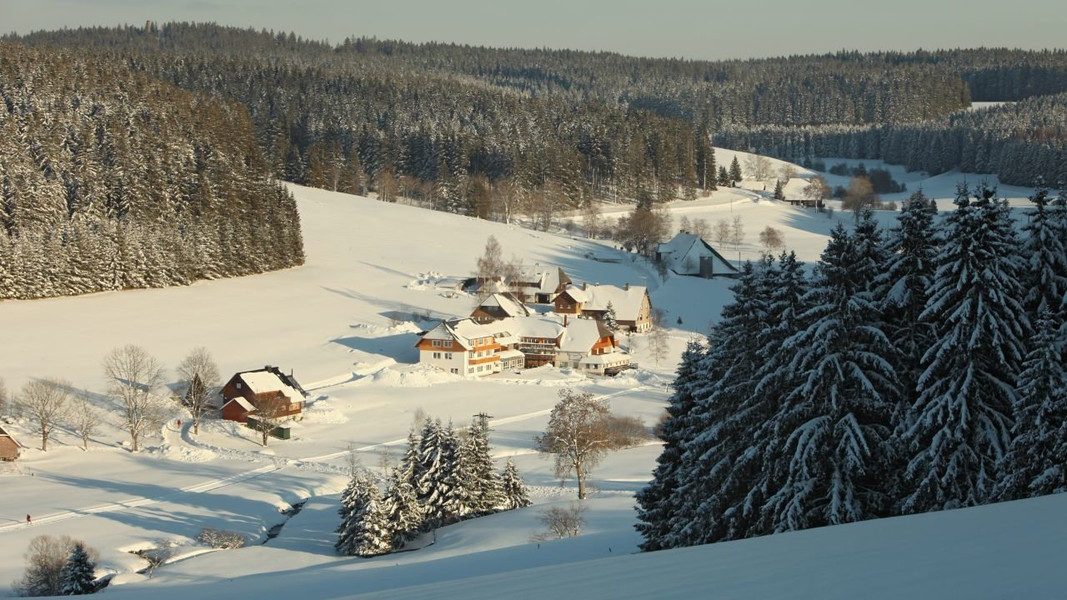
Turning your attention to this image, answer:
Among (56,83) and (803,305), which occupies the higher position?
(56,83)

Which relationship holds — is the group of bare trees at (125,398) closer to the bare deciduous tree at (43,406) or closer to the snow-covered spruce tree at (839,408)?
the bare deciduous tree at (43,406)

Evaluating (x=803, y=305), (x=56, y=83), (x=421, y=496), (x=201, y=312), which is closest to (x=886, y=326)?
(x=803, y=305)

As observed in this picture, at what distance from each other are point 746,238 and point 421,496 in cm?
8088

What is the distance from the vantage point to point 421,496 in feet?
109

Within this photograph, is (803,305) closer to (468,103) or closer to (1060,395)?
(1060,395)

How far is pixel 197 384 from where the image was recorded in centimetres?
4900

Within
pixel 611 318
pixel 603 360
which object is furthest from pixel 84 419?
pixel 611 318

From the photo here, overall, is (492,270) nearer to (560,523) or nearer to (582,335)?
(582,335)

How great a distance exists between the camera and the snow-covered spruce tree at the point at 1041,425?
53.0ft

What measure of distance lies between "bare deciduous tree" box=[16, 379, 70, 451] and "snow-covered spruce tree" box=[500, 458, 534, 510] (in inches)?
923

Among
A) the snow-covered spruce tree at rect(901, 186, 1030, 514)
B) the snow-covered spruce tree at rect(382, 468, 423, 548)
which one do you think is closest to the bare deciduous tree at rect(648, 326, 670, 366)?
the snow-covered spruce tree at rect(382, 468, 423, 548)

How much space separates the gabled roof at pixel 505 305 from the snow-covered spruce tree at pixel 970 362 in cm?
5269

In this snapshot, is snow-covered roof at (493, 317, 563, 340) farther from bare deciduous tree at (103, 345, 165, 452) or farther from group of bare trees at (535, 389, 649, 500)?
group of bare trees at (535, 389, 649, 500)

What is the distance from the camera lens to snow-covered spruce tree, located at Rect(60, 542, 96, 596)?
26.4m
